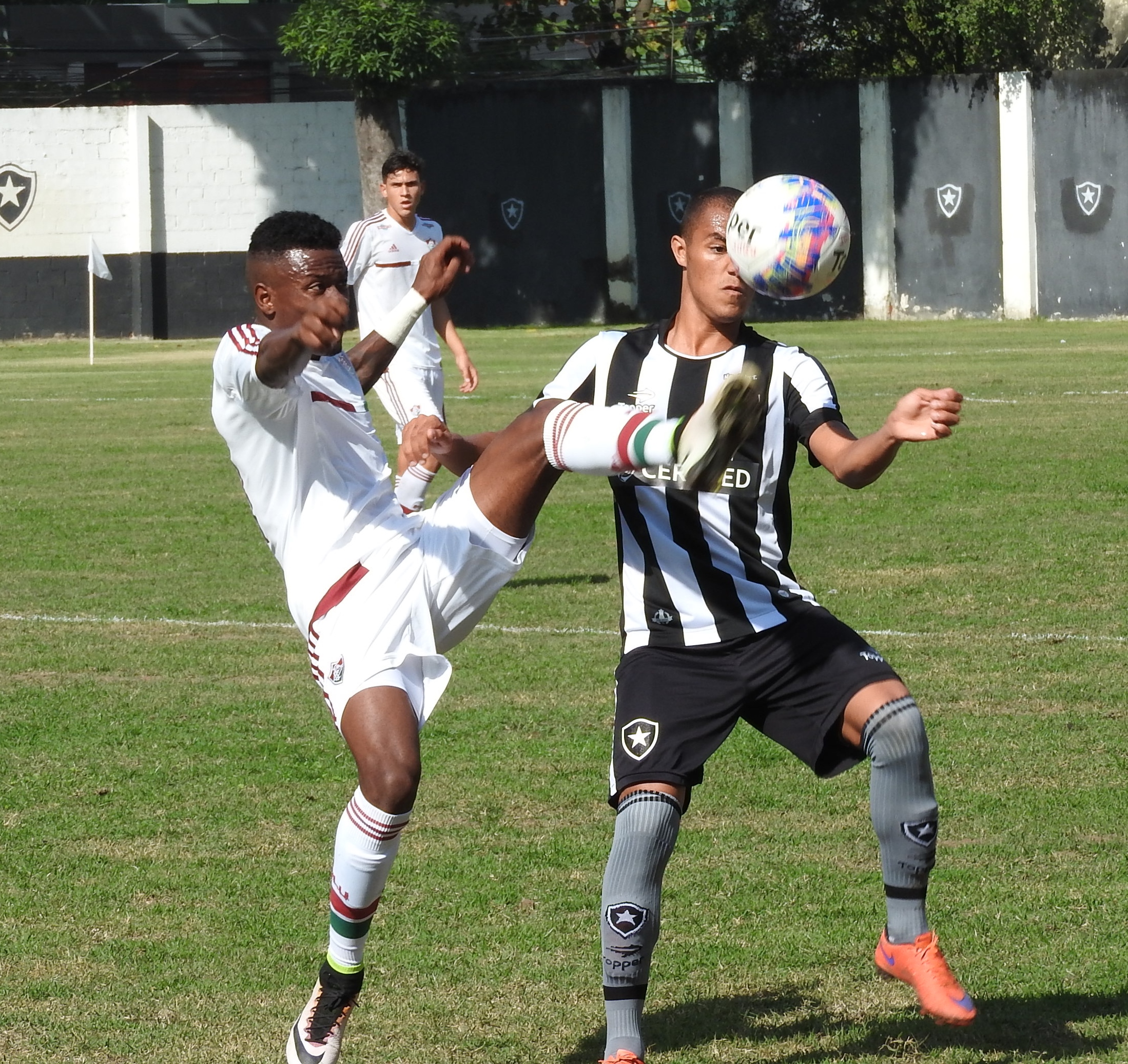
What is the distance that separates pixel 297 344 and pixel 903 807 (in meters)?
1.74

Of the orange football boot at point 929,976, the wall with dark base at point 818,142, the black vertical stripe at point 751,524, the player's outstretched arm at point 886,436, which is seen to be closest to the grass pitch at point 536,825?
the orange football boot at point 929,976

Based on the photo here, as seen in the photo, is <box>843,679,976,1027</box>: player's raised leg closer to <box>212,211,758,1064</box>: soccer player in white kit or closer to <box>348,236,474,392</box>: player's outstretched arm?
<box>212,211,758,1064</box>: soccer player in white kit

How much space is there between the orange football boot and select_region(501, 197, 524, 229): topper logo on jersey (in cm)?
3456

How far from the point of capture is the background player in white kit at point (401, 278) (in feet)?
37.5

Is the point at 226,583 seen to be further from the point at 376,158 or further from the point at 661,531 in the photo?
the point at 376,158

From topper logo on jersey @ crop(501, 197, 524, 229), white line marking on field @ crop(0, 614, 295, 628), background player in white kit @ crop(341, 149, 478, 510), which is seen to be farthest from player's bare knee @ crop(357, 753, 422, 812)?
topper logo on jersey @ crop(501, 197, 524, 229)

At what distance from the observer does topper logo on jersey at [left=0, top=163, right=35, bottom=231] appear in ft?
116

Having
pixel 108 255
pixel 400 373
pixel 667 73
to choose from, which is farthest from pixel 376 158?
pixel 400 373

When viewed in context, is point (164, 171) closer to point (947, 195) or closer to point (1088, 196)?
point (947, 195)

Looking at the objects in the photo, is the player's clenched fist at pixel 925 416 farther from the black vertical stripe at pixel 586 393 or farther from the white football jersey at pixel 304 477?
the white football jersey at pixel 304 477

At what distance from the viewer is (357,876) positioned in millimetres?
4164

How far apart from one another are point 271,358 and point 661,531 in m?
1.02

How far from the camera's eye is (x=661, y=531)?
4.45m

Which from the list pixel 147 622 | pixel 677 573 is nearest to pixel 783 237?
pixel 677 573
